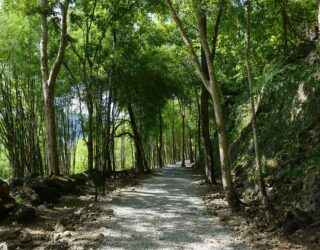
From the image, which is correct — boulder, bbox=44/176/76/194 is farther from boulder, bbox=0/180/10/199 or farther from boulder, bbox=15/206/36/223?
boulder, bbox=15/206/36/223

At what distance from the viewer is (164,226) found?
21.6ft

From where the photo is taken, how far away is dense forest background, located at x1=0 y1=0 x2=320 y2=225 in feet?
24.0

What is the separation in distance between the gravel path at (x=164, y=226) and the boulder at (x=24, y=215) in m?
1.71

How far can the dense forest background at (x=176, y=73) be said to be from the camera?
7321 mm

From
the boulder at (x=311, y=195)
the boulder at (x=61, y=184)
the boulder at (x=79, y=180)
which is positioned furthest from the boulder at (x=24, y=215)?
the boulder at (x=311, y=195)

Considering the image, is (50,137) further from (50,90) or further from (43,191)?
(43,191)

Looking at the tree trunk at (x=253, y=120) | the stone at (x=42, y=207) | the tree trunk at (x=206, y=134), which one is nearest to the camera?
the tree trunk at (x=253, y=120)

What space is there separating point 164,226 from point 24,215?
289cm

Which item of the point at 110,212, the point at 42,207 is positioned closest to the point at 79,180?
the point at 42,207

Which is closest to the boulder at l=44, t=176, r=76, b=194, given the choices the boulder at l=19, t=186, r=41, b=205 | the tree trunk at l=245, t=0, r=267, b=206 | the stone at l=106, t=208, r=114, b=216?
the boulder at l=19, t=186, r=41, b=205

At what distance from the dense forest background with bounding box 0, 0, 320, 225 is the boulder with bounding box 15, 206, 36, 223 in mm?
3194

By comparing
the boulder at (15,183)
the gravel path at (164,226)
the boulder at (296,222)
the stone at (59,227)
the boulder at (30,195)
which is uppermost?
the boulder at (15,183)

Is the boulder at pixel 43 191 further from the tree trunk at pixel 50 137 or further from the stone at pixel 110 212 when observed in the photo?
the stone at pixel 110 212

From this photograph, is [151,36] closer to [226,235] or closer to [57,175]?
[57,175]
